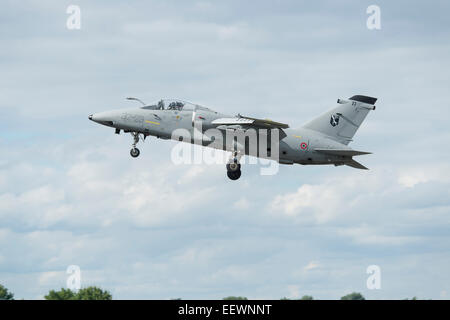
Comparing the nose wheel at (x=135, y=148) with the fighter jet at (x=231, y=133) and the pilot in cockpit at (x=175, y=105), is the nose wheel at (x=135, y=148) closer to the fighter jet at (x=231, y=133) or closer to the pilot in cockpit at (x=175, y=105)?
the fighter jet at (x=231, y=133)

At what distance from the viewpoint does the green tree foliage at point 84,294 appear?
144 m

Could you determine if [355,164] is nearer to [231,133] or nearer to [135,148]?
[231,133]

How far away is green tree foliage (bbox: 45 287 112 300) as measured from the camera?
144500mm

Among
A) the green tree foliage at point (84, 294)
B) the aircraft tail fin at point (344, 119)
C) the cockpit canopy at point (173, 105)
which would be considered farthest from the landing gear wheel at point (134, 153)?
the green tree foliage at point (84, 294)

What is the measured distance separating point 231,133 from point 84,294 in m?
104

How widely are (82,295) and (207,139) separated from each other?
105 meters

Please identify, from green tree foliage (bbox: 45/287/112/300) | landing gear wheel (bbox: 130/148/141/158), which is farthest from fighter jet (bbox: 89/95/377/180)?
green tree foliage (bbox: 45/287/112/300)

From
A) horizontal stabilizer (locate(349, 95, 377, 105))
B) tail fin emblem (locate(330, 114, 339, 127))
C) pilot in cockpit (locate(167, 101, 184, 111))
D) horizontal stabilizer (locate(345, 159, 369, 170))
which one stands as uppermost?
horizontal stabilizer (locate(349, 95, 377, 105))

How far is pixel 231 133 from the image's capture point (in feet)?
160

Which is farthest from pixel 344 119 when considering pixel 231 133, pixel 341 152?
pixel 231 133

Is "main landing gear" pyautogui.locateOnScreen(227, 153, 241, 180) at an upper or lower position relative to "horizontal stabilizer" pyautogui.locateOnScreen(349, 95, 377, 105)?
lower

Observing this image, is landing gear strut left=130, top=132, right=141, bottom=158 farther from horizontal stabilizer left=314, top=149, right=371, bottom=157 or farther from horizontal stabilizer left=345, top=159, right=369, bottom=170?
horizontal stabilizer left=345, top=159, right=369, bottom=170

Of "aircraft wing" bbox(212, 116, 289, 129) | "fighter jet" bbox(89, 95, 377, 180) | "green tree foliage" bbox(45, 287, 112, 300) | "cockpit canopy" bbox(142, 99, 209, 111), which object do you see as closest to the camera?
"aircraft wing" bbox(212, 116, 289, 129)
